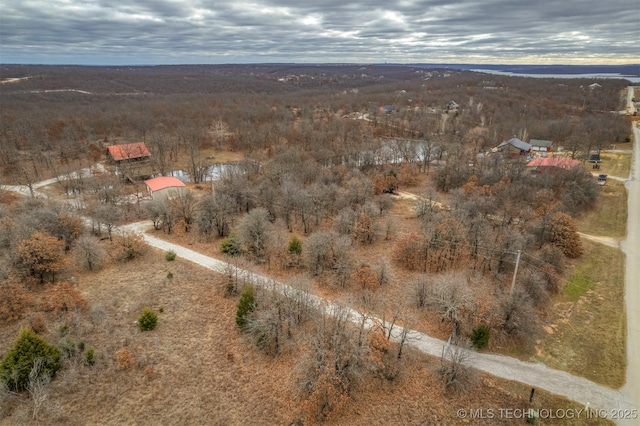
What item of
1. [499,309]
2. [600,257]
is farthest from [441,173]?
[499,309]

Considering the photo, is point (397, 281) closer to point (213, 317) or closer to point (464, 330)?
point (464, 330)

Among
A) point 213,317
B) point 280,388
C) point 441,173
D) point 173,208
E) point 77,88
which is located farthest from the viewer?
point 77,88

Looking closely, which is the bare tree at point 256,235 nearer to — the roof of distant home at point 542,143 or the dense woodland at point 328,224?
the dense woodland at point 328,224

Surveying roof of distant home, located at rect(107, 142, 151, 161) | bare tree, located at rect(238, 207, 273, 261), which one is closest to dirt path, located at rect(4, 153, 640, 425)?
bare tree, located at rect(238, 207, 273, 261)

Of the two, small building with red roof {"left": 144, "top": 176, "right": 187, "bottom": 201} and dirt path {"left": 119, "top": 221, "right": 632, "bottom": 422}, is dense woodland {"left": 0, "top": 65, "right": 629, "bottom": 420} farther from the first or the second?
small building with red roof {"left": 144, "top": 176, "right": 187, "bottom": 201}

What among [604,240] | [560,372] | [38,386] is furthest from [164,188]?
[604,240]

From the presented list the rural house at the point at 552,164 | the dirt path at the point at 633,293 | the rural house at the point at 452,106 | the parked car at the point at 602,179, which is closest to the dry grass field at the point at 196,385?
the dirt path at the point at 633,293
